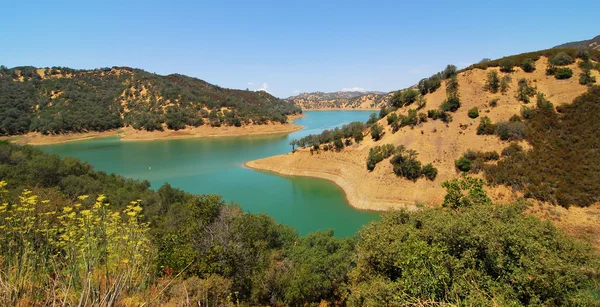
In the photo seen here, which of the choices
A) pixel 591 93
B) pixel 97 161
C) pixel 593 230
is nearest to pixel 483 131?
pixel 591 93

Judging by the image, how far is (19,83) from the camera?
9469cm

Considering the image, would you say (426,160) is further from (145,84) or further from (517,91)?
(145,84)

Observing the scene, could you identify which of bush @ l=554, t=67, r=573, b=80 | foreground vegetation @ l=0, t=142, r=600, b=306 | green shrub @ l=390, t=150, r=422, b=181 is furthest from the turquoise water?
bush @ l=554, t=67, r=573, b=80

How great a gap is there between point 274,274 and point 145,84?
105 m

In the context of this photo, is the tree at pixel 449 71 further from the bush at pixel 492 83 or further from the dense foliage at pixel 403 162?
the dense foliage at pixel 403 162

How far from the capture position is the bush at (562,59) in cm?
3638

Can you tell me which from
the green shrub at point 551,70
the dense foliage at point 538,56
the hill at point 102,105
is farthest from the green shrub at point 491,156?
the hill at point 102,105

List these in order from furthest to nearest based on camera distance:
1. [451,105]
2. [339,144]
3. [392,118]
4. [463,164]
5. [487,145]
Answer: [339,144] → [392,118] → [451,105] → [487,145] → [463,164]

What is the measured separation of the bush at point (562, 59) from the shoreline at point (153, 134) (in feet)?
Result: 206

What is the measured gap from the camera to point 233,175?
4344cm

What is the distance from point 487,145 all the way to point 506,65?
14751 millimetres

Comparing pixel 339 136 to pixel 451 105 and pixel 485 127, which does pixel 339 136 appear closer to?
pixel 451 105

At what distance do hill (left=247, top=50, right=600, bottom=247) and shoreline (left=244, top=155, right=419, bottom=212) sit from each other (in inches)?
6.2

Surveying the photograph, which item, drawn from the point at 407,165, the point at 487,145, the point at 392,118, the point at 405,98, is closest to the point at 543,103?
the point at 487,145
